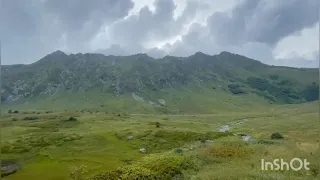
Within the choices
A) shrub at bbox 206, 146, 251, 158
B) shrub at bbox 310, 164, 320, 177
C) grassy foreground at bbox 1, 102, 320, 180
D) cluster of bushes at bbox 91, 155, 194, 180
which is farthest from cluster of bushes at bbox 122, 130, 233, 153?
shrub at bbox 310, 164, 320, 177

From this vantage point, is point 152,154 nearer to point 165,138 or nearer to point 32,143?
point 165,138

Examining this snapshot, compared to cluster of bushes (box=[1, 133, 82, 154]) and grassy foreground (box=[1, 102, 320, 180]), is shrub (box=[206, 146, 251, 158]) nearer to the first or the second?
grassy foreground (box=[1, 102, 320, 180])

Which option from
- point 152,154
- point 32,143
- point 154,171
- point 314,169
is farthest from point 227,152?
point 32,143

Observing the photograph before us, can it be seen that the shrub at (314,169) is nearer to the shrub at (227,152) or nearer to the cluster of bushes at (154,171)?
the shrub at (227,152)

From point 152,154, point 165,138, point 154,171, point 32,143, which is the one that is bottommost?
point 32,143

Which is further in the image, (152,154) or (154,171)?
(152,154)

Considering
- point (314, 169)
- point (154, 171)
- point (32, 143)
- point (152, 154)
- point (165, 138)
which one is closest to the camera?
point (314, 169)

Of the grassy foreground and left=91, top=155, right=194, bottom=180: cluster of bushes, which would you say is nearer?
left=91, top=155, right=194, bottom=180: cluster of bushes

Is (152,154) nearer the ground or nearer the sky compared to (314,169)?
nearer the ground

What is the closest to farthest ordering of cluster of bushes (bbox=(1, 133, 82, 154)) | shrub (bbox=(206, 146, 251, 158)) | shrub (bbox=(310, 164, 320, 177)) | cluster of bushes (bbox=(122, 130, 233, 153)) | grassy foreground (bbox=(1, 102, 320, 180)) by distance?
1. shrub (bbox=(310, 164, 320, 177))
2. grassy foreground (bbox=(1, 102, 320, 180))
3. shrub (bbox=(206, 146, 251, 158))
4. cluster of bushes (bbox=(1, 133, 82, 154))
5. cluster of bushes (bbox=(122, 130, 233, 153))

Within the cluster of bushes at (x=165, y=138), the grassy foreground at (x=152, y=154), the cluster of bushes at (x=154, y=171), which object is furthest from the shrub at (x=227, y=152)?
the cluster of bushes at (x=165, y=138)

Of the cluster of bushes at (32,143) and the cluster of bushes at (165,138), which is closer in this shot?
the cluster of bushes at (32,143)

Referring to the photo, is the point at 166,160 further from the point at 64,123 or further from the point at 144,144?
the point at 64,123

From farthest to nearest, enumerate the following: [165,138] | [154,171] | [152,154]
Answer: [165,138], [152,154], [154,171]
